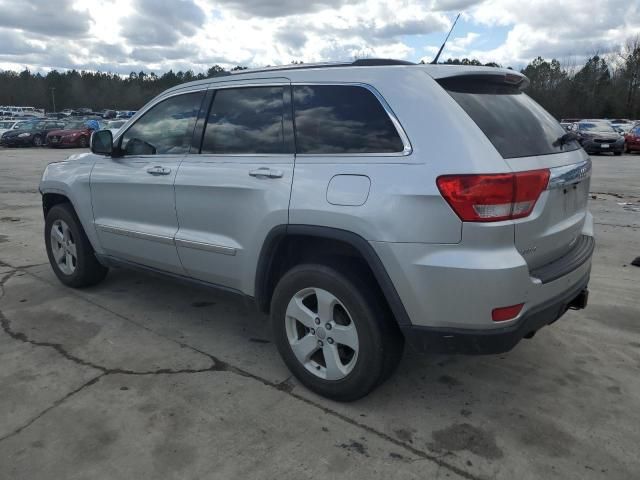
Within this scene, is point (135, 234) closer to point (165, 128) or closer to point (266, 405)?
point (165, 128)

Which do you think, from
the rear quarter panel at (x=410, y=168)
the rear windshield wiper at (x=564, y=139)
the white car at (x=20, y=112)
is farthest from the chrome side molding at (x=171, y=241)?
the white car at (x=20, y=112)

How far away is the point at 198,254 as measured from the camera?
3.78 meters

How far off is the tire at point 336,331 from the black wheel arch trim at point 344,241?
0.14m

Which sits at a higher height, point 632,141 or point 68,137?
point 632,141

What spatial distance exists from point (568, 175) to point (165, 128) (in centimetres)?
282

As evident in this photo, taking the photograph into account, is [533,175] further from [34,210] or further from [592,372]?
[34,210]

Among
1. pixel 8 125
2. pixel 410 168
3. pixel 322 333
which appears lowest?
pixel 322 333

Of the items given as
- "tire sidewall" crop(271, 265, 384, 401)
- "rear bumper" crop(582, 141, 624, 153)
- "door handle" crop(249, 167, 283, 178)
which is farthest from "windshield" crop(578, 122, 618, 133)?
"tire sidewall" crop(271, 265, 384, 401)

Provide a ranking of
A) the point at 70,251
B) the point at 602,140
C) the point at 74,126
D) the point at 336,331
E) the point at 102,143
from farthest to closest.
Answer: the point at 74,126 → the point at 602,140 → the point at 70,251 → the point at 102,143 → the point at 336,331

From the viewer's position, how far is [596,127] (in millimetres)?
24812

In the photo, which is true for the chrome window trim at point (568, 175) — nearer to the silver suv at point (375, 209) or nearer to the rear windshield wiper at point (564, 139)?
the silver suv at point (375, 209)

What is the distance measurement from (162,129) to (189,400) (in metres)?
2.08

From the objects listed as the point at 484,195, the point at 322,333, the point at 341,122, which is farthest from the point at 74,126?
the point at 484,195

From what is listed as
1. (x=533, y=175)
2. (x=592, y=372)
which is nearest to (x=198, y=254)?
(x=533, y=175)
